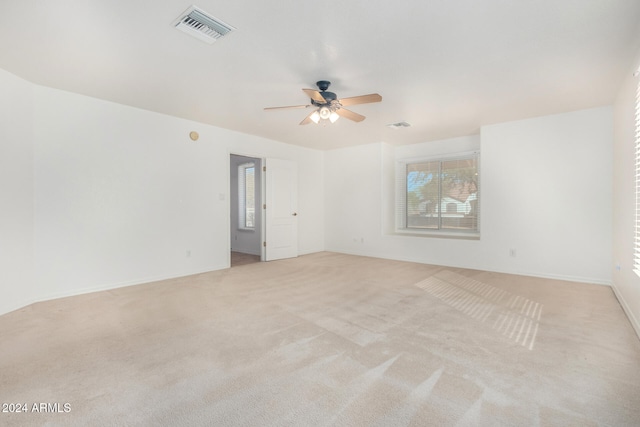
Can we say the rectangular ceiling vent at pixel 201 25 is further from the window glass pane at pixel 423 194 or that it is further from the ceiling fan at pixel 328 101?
the window glass pane at pixel 423 194

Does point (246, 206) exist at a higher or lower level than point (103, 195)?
lower

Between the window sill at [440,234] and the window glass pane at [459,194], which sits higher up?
the window glass pane at [459,194]

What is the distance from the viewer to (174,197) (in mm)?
4652

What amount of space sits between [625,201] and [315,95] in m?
3.67

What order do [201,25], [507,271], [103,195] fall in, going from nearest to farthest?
[201,25] → [103,195] → [507,271]

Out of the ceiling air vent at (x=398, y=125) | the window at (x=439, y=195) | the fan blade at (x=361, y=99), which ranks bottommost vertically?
the window at (x=439, y=195)

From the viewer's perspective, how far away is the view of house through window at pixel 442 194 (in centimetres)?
581

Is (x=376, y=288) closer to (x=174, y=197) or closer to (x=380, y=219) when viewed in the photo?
(x=380, y=219)

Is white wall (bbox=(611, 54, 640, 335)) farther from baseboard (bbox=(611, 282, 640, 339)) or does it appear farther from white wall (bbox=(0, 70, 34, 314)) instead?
white wall (bbox=(0, 70, 34, 314))

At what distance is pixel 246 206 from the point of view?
752cm

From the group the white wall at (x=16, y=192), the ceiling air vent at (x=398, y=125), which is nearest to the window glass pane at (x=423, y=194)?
the ceiling air vent at (x=398, y=125)

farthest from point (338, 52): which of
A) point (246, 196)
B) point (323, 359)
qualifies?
point (246, 196)

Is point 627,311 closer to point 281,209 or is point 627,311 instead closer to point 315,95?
point 315,95

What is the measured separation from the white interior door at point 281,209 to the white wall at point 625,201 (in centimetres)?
520
